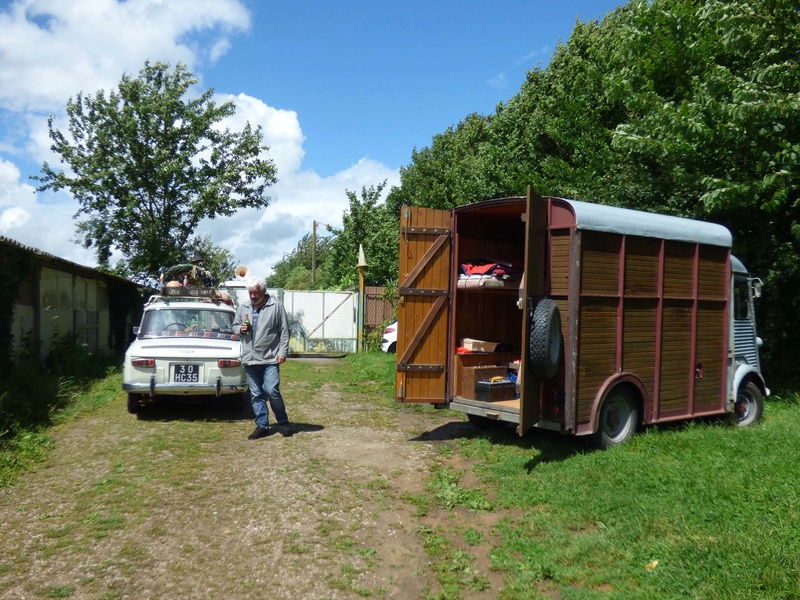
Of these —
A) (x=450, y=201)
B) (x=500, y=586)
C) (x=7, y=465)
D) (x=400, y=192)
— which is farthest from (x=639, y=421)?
(x=400, y=192)

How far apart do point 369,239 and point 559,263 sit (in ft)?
66.7

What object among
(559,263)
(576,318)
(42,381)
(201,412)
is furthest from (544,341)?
(42,381)

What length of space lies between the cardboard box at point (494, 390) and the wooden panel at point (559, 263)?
62.7 inches

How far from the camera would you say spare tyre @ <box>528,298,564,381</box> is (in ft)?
21.1

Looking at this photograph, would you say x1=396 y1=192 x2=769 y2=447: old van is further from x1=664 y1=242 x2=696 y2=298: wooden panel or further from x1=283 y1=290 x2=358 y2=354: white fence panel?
x1=283 y1=290 x2=358 y2=354: white fence panel

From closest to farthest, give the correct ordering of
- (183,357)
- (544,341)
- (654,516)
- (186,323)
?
(654,516), (544,341), (183,357), (186,323)

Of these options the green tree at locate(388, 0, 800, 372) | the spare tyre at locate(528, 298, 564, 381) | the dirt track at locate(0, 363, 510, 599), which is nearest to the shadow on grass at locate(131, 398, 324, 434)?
the dirt track at locate(0, 363, 510, 599)

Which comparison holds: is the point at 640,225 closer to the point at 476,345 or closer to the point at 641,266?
the point at 641,266

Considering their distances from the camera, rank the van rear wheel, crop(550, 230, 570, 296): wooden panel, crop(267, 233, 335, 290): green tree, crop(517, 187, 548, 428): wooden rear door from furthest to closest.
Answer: crop(267, 233, 335, 290): green tree → the van rear wheel → crop(550, 230, 570, 296): wooden panel → crop(517, 187, 548, 428): wooden rear door

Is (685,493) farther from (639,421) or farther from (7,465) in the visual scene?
(7,465)

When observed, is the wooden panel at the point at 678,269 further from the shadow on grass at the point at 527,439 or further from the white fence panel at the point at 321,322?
the white fence panel at the point at 321,322

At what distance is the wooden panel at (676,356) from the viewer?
7.70 metres

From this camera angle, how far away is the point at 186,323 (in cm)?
984

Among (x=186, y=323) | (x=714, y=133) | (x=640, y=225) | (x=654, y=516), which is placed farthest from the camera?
(x=186, y=323)
